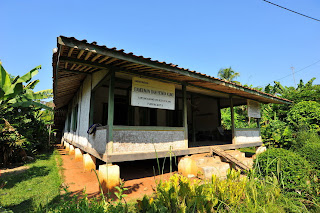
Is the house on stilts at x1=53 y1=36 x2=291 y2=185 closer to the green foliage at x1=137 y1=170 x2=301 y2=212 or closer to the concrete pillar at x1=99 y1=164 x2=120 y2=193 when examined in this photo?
the concrete pillar at x1=99 y1=164 x2=120 y2=193

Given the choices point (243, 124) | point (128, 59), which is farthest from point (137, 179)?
point (243, 124)

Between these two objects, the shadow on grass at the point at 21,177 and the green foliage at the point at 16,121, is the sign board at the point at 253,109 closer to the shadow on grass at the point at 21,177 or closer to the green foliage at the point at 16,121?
the green foliage at the point at 16,121

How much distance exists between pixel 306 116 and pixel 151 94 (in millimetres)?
9866

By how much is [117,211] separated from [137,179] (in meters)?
3.42

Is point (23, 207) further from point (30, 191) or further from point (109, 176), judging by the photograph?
point (109, 176)

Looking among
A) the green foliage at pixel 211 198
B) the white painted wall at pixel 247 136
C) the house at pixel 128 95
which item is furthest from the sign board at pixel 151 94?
the white painted wall at pixel 247 136

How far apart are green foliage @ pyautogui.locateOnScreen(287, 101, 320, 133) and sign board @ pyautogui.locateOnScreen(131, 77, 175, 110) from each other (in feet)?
28.3

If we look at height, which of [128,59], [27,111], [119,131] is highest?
[128,59]

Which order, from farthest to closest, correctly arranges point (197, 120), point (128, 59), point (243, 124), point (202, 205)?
point (243, 124)
point (197, 120)
point (128, 59)
point (202, 205)

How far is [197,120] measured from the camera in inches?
501

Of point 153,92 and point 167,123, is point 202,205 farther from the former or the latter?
point 167,123

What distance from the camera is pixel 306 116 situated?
1009 centimetres

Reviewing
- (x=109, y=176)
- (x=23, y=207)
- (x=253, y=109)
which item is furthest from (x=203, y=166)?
(x=253, y=109)

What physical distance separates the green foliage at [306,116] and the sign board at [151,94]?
340 inches
